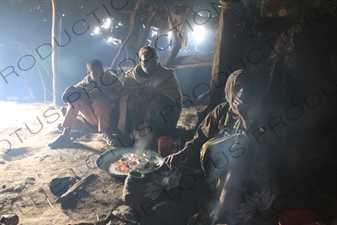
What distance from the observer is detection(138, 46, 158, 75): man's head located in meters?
5.77

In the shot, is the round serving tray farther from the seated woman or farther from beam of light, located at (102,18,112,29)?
beam of light, located at (102,18,112,29)

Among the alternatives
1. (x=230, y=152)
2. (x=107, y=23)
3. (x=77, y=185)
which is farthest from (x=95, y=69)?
(x=107, y=23)

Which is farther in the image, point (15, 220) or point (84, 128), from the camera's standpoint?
point (84, 128)

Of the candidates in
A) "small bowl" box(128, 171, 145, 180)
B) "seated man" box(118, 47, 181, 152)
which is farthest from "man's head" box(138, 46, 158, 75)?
"small bowl" box(128, 171, 145, 180)

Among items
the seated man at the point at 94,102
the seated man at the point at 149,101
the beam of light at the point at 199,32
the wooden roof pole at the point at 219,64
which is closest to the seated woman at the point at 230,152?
the wooden roof pole at the point at 219,64

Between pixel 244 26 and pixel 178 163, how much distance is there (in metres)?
2.44

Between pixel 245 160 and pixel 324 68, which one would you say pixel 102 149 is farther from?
pixel 324 68

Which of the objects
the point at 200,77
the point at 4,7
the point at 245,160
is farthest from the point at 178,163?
the point at 4,7

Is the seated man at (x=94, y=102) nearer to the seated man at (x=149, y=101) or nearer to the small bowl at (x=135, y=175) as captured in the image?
the seated man at (x=149, y=101)

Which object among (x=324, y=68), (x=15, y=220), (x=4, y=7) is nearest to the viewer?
(x=15, y=220)

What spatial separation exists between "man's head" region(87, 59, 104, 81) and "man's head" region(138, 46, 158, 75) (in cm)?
94

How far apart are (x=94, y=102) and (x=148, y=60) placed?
4.78ft

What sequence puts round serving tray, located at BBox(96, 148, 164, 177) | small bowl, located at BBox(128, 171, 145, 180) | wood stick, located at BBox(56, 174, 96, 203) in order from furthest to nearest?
round serving tray, located at BBox(96, 148, 164, 177) < wood stick, located at BBox(56, 174, 96, 203) < small bowl, located at BBox(128, 171, 145, 180)

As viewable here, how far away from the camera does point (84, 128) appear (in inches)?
248
